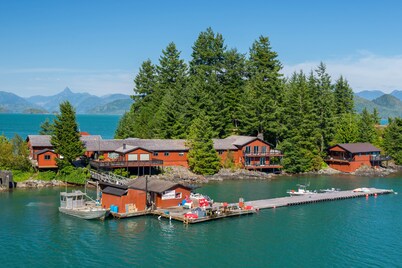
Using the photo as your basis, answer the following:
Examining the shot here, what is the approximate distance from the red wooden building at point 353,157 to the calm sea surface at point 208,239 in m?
31.7

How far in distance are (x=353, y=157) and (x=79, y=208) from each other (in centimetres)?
5853

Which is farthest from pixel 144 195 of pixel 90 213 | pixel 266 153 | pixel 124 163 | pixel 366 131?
pixel 366 131

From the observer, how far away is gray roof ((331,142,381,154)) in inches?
3410

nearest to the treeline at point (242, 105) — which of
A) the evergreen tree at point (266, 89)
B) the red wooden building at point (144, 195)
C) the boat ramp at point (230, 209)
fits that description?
the evergreen tree at point (266, 89)

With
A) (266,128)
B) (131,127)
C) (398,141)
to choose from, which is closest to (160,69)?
(131,127)

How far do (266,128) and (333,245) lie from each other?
153 feet

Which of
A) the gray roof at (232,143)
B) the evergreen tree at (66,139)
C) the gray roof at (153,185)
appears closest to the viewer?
the gray roof at (153,185)

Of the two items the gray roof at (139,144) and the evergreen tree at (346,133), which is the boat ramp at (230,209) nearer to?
the gray roof at (139,144)

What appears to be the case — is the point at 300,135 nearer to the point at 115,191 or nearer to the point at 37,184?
the point at 115,191

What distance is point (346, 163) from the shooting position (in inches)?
3415

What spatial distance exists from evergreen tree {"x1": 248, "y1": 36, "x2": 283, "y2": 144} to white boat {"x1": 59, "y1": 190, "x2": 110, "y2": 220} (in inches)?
1743

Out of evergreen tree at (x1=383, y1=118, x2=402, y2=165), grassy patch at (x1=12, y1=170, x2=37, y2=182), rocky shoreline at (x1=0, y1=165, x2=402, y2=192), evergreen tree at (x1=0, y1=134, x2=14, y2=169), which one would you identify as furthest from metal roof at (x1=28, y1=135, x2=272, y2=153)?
evergreen tree at (x1=383, y1=118, x2=402, y2=165)

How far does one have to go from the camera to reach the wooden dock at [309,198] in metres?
54.3

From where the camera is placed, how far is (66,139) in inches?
2490
